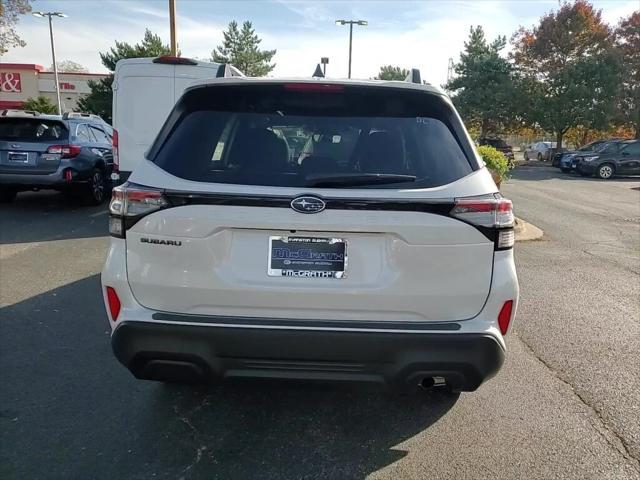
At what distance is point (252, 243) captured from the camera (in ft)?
7.97

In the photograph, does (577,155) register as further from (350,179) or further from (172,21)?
(350,179)

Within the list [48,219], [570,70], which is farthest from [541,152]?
[48,219]

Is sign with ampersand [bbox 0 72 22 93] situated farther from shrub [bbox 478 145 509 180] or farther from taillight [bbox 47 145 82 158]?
shrub [bbox 478 145 509 180]

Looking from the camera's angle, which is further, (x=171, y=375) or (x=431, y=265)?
(x=171, y=375)

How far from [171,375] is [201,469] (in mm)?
513

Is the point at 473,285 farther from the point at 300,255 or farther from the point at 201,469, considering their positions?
the point at 201,469

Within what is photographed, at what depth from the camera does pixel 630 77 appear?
110ft

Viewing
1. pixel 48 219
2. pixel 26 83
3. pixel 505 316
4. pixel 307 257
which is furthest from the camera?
pixel 26 83

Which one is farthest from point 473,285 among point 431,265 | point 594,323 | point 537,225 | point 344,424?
point 537,225

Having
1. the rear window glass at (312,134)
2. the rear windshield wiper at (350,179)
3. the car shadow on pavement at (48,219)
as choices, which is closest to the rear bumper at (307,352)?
the rear windshield wiper at (350,179)

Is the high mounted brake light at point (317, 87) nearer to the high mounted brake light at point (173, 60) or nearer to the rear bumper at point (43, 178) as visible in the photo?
the high mounted brake light at point (173, 60)

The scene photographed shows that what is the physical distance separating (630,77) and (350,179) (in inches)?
1504

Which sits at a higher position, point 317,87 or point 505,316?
point 317,87

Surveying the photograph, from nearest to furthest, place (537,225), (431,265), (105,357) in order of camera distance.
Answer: (431,265) < (105,357) < (537,225)
